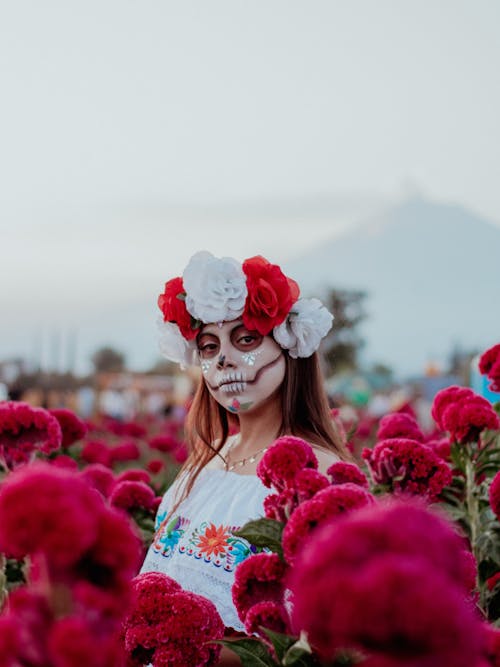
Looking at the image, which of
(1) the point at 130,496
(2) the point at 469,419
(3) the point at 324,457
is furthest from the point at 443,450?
(1) the point at 130,496

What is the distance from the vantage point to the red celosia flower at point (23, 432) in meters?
3.10

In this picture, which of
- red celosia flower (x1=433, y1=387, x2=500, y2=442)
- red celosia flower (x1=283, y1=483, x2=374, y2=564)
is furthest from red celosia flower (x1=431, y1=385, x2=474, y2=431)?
red celosia flower (x1=283, y1=483, x2=374, y2=564)

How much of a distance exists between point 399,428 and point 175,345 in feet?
3.40

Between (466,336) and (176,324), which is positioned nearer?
(176,324)

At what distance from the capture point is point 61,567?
34.1 inches

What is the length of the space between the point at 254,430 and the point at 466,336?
141 feet

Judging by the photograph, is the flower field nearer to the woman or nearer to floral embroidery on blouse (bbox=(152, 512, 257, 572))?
floral embroidery on blouse (bbox=(152, 512, 257, 572))

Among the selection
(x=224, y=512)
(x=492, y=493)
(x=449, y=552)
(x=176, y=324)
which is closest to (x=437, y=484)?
(x=492, y=493)

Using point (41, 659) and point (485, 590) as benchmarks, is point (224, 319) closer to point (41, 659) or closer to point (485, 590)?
point (485, 590)

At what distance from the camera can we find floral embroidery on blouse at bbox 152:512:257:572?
8.66ft

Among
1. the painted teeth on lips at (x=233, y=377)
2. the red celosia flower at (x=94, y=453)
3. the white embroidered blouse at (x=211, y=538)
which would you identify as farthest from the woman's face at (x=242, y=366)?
the red celosia flower at (x=94, y=453)

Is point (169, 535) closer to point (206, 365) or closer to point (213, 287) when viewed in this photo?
point (206, 365)

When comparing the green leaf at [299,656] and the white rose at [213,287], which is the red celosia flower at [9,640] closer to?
the green leaf at [299,656]

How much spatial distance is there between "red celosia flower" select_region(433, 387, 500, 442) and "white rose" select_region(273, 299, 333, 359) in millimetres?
610
